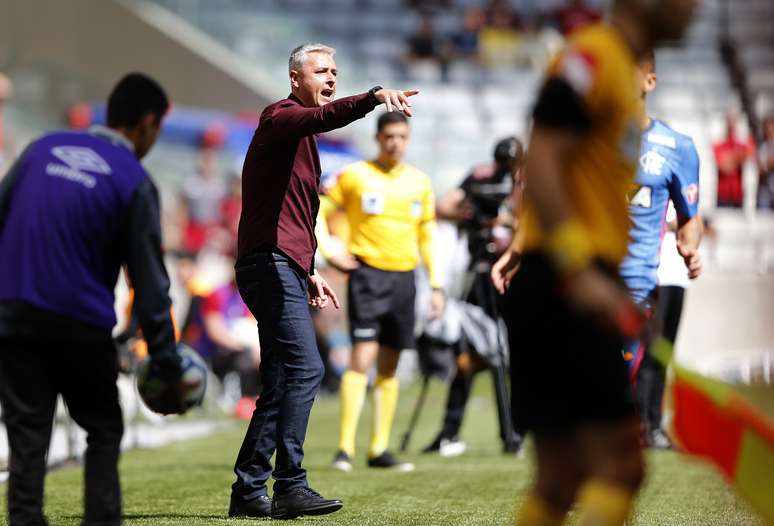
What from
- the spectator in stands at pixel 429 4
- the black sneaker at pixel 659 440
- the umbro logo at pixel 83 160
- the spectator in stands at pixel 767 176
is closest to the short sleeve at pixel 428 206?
the black sneaker at pixel 659 440

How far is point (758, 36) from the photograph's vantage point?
27062 mm

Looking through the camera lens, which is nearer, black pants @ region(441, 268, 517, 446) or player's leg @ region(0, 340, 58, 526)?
player's leg @ region(0, 340, 58, 526)

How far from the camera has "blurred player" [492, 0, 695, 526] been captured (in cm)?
355

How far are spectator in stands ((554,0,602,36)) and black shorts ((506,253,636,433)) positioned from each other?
21821mm

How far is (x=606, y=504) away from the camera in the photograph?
3.55 m

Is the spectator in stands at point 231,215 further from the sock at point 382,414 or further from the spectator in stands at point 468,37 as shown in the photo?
the sock at point 382,414

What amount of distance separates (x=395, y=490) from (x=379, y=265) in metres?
1.79

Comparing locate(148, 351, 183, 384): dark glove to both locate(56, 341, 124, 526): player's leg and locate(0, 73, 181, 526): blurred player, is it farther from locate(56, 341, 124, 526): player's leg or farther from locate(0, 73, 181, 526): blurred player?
locate(56, 341, 124, 526): player's leg

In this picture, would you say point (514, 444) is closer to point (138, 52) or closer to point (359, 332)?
point (359, 332)

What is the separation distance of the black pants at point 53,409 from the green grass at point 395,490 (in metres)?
1.68

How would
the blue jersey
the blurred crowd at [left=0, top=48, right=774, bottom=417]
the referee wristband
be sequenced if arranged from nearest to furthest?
the referee wristband → the blue jersey → the blurred crowd at [left=0, top=48, right=774, bottom=417]

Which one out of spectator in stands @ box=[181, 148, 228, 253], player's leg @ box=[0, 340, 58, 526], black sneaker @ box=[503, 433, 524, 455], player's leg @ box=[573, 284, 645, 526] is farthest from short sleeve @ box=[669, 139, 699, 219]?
spectator in stands @ box=[181, 148, 228, 253]

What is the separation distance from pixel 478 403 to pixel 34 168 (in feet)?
40.3

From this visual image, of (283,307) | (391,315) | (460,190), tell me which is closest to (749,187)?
(460,190)
